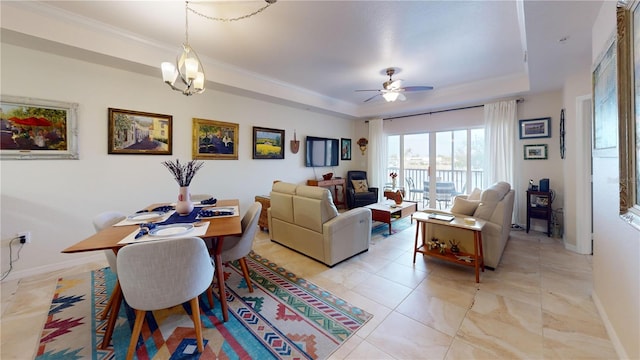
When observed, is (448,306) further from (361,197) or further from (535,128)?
(535,128)

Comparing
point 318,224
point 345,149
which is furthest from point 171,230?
point 345,149

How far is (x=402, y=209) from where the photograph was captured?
167 inches

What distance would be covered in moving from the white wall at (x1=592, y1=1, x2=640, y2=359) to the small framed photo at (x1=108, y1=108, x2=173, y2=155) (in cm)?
466

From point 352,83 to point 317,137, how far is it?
5.40ft

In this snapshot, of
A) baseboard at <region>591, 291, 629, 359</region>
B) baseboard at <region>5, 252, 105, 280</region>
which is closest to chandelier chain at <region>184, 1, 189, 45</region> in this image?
baseboard at <region>5, 252, 105, 280</region>

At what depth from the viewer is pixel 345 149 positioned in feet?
22.1

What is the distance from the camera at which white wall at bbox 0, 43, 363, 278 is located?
2.60 meters

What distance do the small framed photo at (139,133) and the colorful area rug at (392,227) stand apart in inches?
140

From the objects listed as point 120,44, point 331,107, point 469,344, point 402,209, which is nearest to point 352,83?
point 331,107

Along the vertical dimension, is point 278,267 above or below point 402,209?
below

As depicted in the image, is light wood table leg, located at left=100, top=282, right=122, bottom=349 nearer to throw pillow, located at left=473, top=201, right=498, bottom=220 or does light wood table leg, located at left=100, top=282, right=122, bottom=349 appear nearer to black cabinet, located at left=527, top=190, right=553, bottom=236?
throw pillow, located at left=473, top=201, right=498, bottom=220

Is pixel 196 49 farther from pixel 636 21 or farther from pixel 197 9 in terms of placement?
pixel 636 21

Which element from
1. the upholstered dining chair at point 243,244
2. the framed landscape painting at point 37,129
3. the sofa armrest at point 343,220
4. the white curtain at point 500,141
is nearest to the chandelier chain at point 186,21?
the framed landscape painting at point 37,129

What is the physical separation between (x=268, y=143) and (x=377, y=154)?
120 inches
